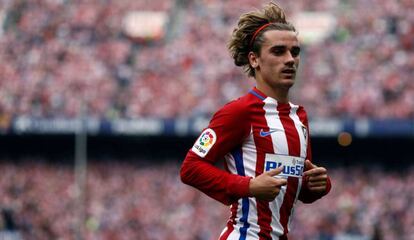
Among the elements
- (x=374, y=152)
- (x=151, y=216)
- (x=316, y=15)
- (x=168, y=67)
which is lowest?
(x=151, y=216)

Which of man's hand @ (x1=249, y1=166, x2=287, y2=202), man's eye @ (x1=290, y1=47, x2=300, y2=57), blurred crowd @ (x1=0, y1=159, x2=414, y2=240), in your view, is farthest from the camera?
blurred crowd @ (x1=0, y1=159, x2=414, y2=240)

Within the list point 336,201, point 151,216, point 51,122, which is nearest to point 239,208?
point 336,201

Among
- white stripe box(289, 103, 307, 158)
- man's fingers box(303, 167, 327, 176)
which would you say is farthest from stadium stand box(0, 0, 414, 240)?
man's fingers box(303, 167, 327, 176)

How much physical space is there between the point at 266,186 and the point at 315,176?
0.47 metres

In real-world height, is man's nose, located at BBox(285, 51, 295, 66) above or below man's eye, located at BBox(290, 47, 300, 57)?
below

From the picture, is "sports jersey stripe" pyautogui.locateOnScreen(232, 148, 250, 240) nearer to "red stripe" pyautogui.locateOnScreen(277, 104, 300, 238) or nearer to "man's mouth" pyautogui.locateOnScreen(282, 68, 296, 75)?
"red stripe" pyautogui.locateOnScreen(277, 104, 300, 238)

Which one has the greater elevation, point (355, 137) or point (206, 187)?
point (206, 187)

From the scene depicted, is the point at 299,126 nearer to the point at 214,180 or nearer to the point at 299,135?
the point at 299,135

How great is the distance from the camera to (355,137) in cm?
2080

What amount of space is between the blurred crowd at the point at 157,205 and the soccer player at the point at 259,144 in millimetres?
13000

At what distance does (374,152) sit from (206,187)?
54.3ft

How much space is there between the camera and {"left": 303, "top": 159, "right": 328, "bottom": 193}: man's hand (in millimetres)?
5156

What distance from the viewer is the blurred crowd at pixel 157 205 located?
18.8 meters

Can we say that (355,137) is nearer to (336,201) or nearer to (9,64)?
(336,201)
